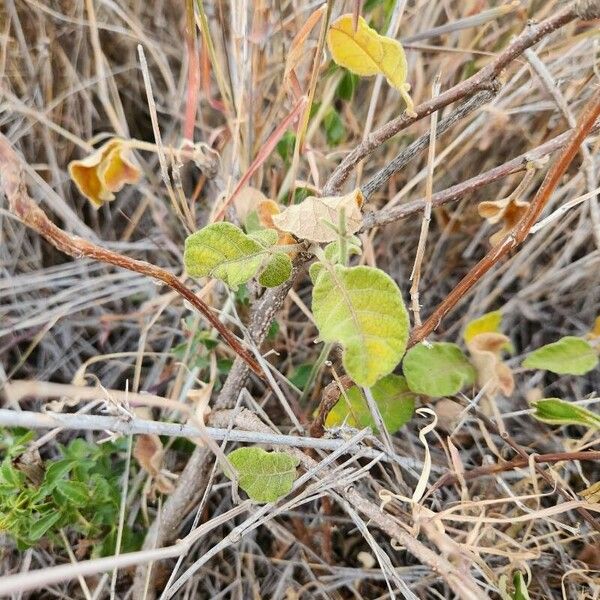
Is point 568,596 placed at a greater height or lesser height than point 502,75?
lesser

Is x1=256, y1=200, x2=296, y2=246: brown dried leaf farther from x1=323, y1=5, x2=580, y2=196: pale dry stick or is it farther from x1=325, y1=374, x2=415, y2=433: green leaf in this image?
x1=325, y1=374, x2=415, y2=433: green leaf

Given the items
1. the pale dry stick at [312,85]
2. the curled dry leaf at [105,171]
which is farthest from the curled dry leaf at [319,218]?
the curled dry leaf at [105,171]

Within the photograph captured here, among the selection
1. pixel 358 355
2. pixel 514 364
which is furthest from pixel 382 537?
pixel 358 355

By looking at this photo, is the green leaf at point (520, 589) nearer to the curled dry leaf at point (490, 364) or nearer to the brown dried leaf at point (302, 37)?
the curled dry leaf at point (490, 364)

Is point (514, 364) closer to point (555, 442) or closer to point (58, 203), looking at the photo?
point (555, 442)

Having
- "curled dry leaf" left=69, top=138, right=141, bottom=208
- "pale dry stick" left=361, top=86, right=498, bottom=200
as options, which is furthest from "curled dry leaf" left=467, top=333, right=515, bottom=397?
"curled dry leaf" left=69, top=138, right=141, bottom=208

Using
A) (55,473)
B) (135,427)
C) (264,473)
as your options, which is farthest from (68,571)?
(55,473)
